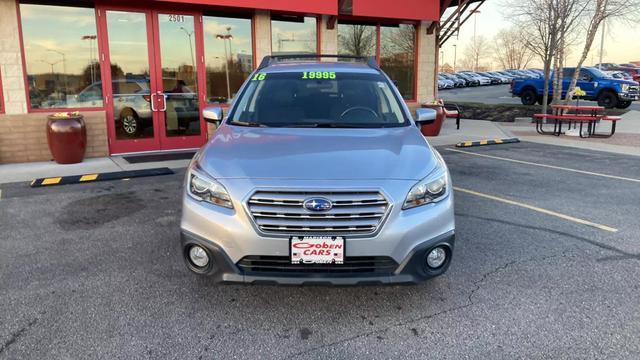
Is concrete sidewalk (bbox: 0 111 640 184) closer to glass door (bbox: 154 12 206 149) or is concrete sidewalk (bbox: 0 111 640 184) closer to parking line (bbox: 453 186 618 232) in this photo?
glass door (bbox: 154 12 206 149)

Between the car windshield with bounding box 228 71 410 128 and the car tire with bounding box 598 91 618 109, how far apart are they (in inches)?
834

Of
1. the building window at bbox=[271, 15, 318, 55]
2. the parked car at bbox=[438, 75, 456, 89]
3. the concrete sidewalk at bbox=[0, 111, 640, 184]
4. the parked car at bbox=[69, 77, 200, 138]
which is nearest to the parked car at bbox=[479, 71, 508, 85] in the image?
the parked car at bbox=[438, 75, 456, 89]

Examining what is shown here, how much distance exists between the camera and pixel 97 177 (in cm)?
734

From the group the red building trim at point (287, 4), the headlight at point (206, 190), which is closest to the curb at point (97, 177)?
the red building trim at point (287, 4)

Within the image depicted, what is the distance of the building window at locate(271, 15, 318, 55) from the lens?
11.0m

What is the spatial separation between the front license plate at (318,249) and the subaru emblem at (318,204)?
0.57 feet

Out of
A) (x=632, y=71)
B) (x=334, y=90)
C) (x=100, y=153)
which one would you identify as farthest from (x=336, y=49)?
(x=632, y=71)

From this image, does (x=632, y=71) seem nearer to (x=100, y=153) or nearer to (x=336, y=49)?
(x=336, y=49)

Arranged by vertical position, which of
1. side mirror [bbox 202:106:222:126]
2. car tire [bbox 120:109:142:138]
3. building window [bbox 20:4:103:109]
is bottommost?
car tire [bbox 120:109:142:138]

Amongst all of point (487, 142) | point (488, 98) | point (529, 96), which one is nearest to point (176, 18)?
point (487, 142)

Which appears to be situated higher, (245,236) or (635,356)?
(245,236)

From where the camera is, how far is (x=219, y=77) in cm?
1041

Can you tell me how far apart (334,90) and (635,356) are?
3021mm

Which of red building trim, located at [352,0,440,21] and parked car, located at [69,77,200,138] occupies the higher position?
red building trim, located at [352,0,440,21]
